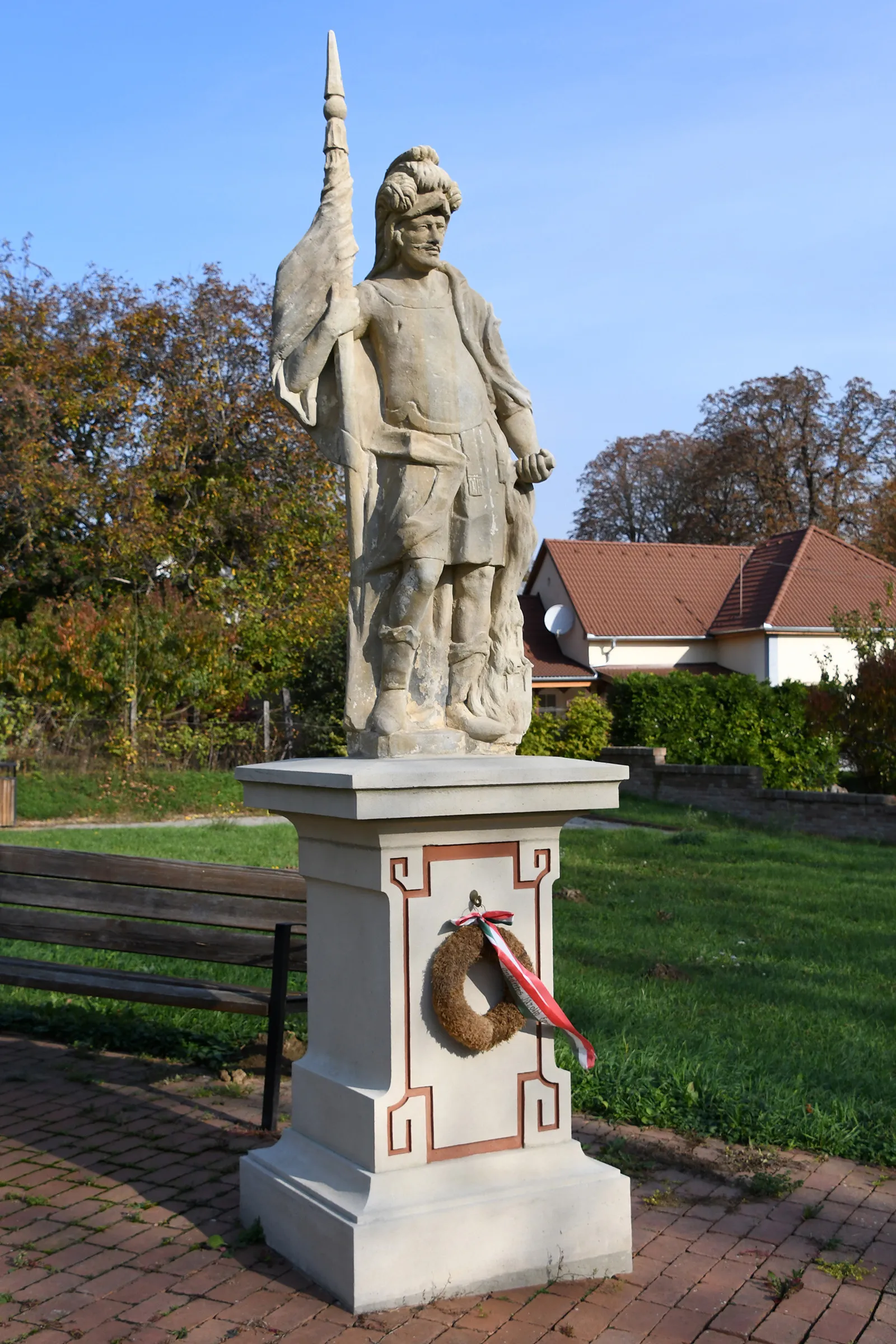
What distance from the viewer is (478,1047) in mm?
3738

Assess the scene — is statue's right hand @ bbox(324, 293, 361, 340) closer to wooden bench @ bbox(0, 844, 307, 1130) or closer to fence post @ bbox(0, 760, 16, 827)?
wooden bench @ bbox(0, 844, 307, 1130)

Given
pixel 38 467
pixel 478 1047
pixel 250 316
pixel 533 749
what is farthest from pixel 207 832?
pixel 250 316

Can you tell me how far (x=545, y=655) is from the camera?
29.2 meters

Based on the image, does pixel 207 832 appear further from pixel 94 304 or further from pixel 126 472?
pixel 94 304

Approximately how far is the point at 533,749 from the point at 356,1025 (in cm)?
1549

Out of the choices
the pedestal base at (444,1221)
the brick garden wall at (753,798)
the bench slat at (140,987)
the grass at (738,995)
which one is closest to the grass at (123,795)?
the brick garden wall at (753,798)

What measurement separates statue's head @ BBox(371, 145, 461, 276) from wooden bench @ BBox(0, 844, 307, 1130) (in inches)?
106

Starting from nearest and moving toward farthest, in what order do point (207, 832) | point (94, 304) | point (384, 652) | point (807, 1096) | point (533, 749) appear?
1. point (384, 652)
2. point (807, 1096)
3. point (207, 832)
4. point (533, 749)
5. point (94, 304)

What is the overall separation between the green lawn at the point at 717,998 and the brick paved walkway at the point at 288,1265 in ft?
0.83

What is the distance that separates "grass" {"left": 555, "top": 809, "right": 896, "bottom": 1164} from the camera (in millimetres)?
4863

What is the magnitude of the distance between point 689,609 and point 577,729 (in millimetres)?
11117

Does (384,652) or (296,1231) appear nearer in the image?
(296,1231)

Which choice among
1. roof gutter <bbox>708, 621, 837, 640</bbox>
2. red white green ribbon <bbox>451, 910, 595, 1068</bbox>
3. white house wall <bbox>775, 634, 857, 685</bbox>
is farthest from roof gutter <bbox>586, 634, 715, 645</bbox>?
red white green ribbon <bbox>451, 910, 595, 1068</bbox>

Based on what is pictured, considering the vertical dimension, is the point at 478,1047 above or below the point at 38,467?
below
